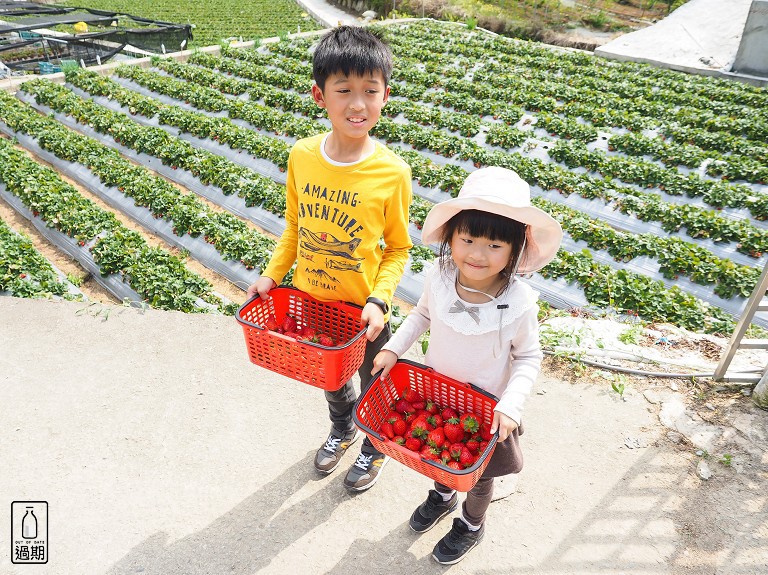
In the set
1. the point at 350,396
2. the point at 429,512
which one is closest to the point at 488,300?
the point at 350,396

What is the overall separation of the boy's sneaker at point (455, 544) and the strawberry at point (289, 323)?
52.8 inches

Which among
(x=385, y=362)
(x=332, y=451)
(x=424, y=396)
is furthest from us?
(x=332, y=451)

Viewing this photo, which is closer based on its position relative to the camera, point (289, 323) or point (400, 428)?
point (400, 428)

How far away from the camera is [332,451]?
323cm

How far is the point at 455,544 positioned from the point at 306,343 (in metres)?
1.39

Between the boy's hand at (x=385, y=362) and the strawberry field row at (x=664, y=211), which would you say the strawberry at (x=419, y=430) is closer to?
the boy's hand at (x=385, y=362)

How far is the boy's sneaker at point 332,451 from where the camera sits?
3195 mm

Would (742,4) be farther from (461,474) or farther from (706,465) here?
(461,474)

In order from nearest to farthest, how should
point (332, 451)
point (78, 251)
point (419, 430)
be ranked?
point (419, 430) < point (332, 451) < point (78, 251)

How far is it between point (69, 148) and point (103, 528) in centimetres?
905

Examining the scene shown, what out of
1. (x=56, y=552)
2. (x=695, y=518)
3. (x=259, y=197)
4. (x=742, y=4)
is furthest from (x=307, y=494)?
(x=742, y=4)

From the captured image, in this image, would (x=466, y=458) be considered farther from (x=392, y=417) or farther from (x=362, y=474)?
(x=362, y=474)

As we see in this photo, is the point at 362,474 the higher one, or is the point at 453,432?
the point at 453,432

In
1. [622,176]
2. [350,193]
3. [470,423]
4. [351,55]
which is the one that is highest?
[351,55]
